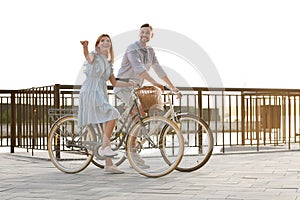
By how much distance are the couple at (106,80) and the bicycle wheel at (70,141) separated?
19 cm

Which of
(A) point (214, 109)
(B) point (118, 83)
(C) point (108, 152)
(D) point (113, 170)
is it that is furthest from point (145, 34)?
(A) point (214, 109)

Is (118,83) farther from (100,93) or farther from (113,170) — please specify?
(113,170)

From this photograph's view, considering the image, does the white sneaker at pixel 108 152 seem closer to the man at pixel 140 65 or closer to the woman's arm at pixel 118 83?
the man at pixel 140 65

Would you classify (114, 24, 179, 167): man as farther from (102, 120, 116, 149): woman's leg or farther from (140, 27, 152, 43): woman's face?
(102, 120, 116, 149): woman's leg

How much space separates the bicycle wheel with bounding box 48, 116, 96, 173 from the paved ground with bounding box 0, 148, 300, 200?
0.37ft

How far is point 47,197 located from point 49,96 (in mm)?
4131

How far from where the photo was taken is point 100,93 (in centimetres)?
577

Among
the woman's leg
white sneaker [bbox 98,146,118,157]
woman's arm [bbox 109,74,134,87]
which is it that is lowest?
white sneaker [bbox 98,146,118,157]

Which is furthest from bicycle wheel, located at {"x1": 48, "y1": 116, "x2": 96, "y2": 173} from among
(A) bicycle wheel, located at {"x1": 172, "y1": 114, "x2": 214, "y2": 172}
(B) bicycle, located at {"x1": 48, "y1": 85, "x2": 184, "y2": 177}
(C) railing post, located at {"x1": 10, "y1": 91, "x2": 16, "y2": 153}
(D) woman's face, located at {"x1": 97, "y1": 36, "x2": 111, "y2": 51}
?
(C) railing post, located at {"x1": 10, "y1": 91, "x2": 16, "y2": 153}

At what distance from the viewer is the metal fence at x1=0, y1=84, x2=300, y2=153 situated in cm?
869

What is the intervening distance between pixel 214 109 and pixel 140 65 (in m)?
4.06

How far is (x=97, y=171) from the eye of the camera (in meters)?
6.17

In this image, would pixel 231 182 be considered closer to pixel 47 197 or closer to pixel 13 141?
pixel 47 197

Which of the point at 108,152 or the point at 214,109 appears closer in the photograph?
the point at 108,152
